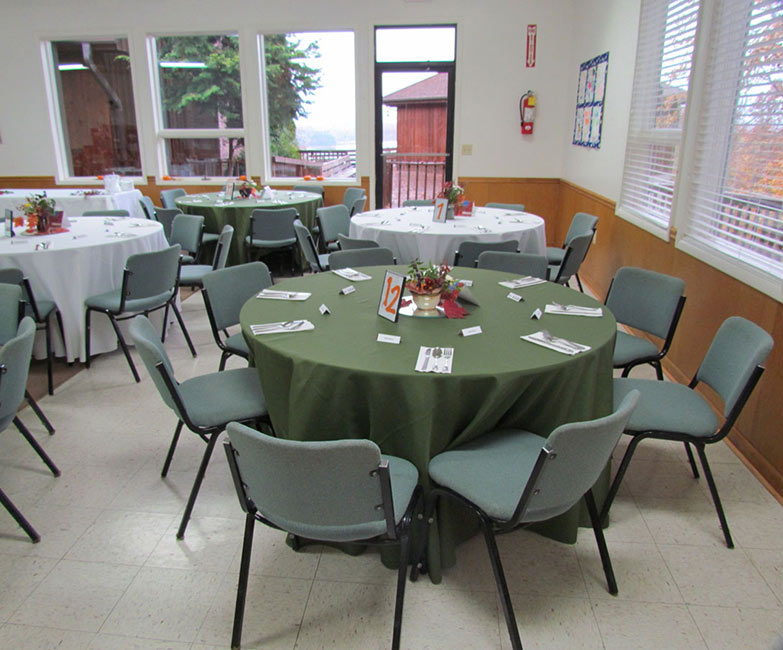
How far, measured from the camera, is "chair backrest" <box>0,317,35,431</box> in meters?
2.03

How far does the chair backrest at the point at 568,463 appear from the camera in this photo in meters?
1.46

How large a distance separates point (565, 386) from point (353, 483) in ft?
2.79

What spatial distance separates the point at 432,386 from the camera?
1.79 m

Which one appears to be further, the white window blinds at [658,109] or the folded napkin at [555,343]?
the white window blinds at [658,109]

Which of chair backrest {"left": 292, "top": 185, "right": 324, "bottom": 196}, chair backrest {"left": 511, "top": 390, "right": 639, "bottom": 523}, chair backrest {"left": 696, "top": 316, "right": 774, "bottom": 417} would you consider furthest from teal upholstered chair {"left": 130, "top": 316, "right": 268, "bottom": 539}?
chair backrest {"left": 292, "top": 185, "right": 324, "bottom": 196}

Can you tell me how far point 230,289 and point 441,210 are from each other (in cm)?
218

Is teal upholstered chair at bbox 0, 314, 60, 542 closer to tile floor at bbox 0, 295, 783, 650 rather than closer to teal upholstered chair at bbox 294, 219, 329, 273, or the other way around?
tile floor at bbox 0, 295, 783, 650

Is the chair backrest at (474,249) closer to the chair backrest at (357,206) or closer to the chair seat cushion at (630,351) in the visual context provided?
the chair seat cushion at (630,351)

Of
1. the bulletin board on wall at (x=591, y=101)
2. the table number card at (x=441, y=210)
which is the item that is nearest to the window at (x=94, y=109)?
the table number card at (x=441, y=210)

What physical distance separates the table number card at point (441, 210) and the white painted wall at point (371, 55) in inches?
91.9

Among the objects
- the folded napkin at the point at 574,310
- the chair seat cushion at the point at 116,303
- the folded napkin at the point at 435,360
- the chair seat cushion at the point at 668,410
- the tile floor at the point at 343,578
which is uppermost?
the folded napkin at the point at 574,310

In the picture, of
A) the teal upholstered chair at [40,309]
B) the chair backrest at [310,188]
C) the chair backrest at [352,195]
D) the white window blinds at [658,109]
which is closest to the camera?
the teal upholstered chair at [40,309]

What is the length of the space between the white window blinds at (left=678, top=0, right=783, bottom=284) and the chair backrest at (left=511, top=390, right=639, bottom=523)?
1569mm

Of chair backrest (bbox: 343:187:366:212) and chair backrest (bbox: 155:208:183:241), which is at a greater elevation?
chair backrest (bbox: 343:187:366:212)
